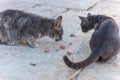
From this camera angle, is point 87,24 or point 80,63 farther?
point 87,24

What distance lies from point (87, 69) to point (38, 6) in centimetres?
358

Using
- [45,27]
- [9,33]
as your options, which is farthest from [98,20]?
[9,33]

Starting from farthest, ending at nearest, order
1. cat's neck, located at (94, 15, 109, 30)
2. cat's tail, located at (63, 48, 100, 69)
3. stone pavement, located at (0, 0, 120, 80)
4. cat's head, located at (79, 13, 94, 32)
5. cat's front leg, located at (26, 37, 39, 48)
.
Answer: cat's head, located at (79, 13, 94, 32) → cat's front leg, located at (26, 37, 39, 48) → cat's neck, located at (94, 15, 109, 30) → stone pavement, located at (0, 0, 120, 80) → cat's tail, located at (63, 48, 100, 69)

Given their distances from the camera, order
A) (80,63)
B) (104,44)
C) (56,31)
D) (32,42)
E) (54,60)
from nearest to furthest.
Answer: (80,63)
(104,44)
(54,60)
(32,42)
(56,31)

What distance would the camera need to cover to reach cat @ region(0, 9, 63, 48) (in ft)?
18.6

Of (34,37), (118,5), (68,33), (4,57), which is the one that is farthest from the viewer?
(118,5)

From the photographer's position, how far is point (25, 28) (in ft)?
18.6

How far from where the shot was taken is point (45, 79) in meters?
4.58

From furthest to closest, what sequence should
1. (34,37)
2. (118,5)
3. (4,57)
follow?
(118,5), (34,37), (4,57)

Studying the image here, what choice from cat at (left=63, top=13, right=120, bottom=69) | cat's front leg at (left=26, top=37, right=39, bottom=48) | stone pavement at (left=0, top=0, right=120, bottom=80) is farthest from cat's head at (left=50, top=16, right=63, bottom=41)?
cat at (left=63, top=13, right=120, bottom=69)

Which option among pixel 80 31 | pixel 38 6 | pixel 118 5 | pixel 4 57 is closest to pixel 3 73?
pixel 4 57

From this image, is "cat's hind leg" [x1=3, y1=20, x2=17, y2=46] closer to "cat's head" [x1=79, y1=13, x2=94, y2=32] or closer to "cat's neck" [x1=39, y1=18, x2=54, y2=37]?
"cat's neck" [x1=39, y1=18, x2=54, y2=37]

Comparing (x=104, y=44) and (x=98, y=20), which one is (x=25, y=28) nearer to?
(x=98, y=20)

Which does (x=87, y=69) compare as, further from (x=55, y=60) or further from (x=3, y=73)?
(x=3, y=73)
